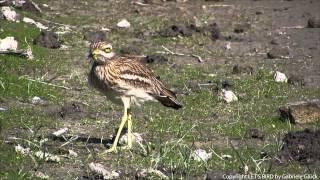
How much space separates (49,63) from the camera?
16.1m

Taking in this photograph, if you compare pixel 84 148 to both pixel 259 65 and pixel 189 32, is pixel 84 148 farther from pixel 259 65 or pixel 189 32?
pixel 189 32

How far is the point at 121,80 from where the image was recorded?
427 inches

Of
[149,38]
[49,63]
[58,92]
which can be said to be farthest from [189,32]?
[58,92]

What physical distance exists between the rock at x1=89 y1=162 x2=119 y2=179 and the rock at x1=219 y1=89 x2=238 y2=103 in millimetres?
4811

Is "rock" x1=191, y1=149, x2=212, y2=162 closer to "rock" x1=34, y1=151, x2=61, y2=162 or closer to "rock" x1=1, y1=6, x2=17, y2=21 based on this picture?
"rock" x1=34, y1=151, x2=61, y2=162

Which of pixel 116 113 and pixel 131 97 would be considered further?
pixel 116 113

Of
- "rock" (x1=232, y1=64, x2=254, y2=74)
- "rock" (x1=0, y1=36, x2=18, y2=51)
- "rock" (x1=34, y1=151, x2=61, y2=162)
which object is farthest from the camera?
"rock" (x1=232, y1=64, x2=254, y2=74)

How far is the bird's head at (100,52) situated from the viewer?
10797mm

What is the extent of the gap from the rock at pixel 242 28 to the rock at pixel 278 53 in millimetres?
2331

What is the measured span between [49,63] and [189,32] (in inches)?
171

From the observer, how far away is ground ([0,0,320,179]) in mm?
10336

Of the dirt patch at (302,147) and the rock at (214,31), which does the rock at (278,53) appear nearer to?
the rock at (214,31)

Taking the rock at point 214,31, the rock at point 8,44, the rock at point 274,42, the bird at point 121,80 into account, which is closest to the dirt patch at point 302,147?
the bird at point 121,80

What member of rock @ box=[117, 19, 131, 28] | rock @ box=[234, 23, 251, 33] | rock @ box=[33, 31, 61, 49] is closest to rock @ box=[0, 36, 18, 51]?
rock @ box=[33, 31, 61, 49]
